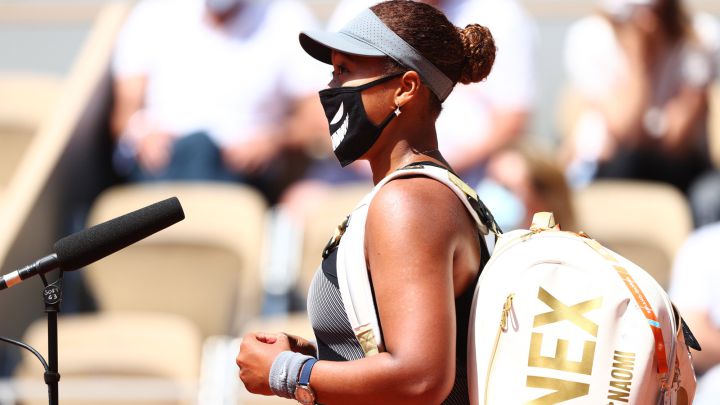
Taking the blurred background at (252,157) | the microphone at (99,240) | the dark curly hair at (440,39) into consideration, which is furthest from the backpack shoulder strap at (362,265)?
the blurred background at (252,157)

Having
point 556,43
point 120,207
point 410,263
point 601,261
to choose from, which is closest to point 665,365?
point 601,261

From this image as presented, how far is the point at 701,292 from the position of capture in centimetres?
509

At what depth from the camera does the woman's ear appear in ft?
8.16

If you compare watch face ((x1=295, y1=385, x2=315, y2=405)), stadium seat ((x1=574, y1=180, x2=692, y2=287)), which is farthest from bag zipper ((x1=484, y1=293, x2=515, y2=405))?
stadium seat ((x1=574, y1=180, x2=692, y2=287))

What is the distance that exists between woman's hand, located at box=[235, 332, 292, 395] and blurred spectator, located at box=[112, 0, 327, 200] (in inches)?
164

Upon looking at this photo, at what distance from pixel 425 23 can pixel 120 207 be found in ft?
13.2

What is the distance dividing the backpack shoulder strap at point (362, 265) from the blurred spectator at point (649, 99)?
423 centimetres

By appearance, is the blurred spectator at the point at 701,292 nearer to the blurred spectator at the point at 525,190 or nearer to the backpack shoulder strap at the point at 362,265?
the blurred spectator at the point at 525,190

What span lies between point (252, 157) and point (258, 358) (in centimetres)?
431

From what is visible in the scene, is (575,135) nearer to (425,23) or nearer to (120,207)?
(120,207)

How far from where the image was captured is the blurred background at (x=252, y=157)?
18.7 feet

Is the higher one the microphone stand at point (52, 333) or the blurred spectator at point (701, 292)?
the blurred spectator at point (701, 292)

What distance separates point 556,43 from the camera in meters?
7.55

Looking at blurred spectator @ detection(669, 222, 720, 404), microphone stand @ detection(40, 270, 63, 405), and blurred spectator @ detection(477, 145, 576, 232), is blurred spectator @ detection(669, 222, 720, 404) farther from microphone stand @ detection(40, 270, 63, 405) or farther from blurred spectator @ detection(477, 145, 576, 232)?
microphone stand @ detection(40, 270, 63, 405)
